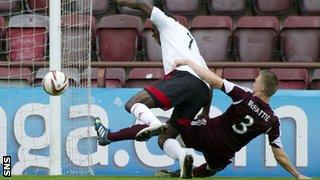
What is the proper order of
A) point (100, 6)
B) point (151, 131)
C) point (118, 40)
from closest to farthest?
point (151, 131) < point (118, 40) < point (100, 6)

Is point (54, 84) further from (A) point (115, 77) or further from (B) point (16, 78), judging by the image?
(A) point (115, 77)

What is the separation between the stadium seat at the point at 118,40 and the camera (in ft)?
43.0

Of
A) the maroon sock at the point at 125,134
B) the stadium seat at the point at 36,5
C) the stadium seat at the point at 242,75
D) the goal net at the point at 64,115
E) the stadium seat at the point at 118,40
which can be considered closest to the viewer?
the maroon sock at the point at 125,134

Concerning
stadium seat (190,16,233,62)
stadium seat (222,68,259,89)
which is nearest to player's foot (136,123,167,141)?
stadium seat (222,68,259,89)

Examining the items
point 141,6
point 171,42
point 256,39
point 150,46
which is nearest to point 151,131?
point 171,42

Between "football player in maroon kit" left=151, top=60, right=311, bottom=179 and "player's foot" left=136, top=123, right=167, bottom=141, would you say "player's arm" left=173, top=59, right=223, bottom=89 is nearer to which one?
"football player in maroon kit" left=151, top=60, right=311, bottom=179

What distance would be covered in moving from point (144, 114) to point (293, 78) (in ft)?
11.8

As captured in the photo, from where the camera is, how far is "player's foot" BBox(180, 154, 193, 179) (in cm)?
947

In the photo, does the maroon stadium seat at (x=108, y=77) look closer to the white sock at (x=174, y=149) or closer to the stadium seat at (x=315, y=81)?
the stadium seat at (x=315, y=81)

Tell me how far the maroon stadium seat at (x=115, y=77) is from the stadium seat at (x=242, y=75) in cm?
123

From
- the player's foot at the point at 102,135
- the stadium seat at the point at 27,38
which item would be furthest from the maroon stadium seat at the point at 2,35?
the player's foot at the point at 102,135

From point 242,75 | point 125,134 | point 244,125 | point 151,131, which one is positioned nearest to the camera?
point 151,131

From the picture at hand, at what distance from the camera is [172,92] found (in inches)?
380

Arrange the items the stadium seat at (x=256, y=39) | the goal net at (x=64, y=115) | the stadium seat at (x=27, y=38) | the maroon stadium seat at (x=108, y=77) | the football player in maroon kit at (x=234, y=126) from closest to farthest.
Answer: the football player in maroon kit at (x=234, y=126) < the goal net at (x=64, y=115) < the maroon stadium seat at (x=108, y=77) < the stadium seat at (x=27, y=38) < the stadium seat at (x=256, y=39)
